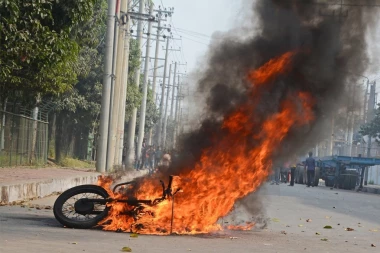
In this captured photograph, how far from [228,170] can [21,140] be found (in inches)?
879

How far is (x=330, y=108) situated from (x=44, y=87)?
15587mm

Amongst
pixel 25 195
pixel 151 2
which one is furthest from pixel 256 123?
pixel 151 2

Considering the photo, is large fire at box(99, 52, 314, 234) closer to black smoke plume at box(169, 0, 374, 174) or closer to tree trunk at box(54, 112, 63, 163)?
black smoke plume at box(169, 0, 374, 174)

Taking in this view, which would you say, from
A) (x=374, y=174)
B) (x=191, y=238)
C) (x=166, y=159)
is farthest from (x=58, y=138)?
(x=374, y=174)

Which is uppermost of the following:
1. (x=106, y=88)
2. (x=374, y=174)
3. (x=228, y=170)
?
(x=106, y=88)

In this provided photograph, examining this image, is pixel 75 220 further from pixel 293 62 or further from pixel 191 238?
pixel 293 62

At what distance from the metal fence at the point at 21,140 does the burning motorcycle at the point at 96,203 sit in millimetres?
16880

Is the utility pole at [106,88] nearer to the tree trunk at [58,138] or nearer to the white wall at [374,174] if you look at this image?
the tree trunk at [58,138]

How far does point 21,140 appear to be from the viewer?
33.0m

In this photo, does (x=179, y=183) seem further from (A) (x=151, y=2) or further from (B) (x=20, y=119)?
(A) (x=151, y=2)

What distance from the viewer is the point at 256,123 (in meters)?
12.1

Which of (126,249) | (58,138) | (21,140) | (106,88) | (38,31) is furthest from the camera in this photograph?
(58,138)

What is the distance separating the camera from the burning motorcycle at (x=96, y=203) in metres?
11.2

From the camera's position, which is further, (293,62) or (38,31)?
(38,31)
